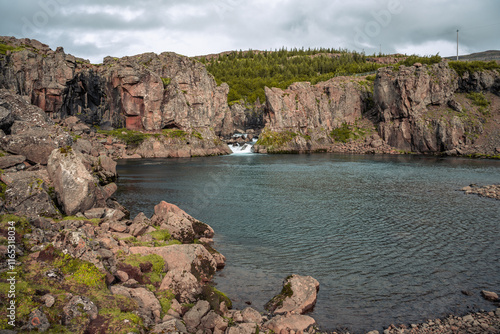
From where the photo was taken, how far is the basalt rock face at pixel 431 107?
403 ft

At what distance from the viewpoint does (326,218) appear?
34656 mm

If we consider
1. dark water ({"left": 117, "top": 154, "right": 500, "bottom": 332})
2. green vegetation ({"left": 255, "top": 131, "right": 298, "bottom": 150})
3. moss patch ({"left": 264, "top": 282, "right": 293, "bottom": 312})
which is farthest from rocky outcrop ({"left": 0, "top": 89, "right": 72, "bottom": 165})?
green vegetation ({"left": 255, "top": 131, "right": 298, "bottom": 150})

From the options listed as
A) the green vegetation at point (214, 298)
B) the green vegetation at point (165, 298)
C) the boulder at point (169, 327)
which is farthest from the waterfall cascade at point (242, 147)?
the boulder at point (169, 327)

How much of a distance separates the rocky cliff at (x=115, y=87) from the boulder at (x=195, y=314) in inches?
4179

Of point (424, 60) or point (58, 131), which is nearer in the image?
point (58, 131)

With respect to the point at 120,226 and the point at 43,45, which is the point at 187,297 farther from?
the point at 43,45

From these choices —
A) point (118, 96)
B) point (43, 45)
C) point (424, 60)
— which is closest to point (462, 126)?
point (424, 60)

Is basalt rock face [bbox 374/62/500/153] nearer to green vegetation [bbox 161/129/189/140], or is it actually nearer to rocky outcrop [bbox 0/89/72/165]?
green vegetation [bbox 161/129/189/140]

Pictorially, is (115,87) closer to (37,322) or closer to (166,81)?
(166,81)

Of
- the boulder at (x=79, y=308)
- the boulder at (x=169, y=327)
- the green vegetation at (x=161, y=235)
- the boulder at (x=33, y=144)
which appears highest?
the boulder at (x=33, y=144)

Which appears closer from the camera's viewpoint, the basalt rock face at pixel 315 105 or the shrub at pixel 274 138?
the shrub at pixel 274 138

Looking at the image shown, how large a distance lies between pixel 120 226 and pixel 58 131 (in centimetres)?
1366

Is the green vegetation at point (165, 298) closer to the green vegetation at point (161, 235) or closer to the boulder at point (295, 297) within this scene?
the boulder at point (295, 297)

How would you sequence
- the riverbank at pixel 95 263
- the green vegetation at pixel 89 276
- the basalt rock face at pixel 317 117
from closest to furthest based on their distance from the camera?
the riverbank at pixel 95 263
the green vegetation at pixel 89 276
the basalt rock face at pixel 317 117
